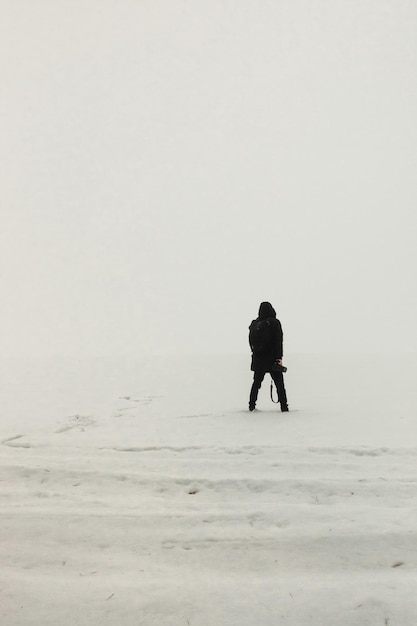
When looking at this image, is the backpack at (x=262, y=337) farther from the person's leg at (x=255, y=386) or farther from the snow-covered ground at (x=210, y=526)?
the snow-covered ground at (x=210, y=526)

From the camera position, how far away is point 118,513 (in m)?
4.23

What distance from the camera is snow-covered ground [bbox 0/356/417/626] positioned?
2898mm

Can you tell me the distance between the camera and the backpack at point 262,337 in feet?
33.5

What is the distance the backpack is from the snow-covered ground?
2.44 m

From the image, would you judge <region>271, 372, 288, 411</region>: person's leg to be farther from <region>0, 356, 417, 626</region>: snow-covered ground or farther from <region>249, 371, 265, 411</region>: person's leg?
<region>0, 356, 417, 626</region>: snow-covered ground

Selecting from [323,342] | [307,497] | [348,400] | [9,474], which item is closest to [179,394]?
[348,400]

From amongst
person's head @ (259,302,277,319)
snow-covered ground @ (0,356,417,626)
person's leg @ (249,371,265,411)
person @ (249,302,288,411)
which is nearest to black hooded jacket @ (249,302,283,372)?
person @ (249,302,288,411)

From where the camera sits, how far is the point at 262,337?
10.3 m

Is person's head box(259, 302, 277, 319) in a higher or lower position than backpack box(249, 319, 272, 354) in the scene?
higher

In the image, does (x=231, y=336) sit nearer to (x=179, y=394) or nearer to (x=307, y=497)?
(x=179, y=394)

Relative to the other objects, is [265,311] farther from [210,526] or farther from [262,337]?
[210,526]

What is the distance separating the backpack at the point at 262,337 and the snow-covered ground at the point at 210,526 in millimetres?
2438

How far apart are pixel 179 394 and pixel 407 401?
5.89 meters

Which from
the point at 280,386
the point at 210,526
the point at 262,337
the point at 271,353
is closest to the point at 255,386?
the point at 280,386
